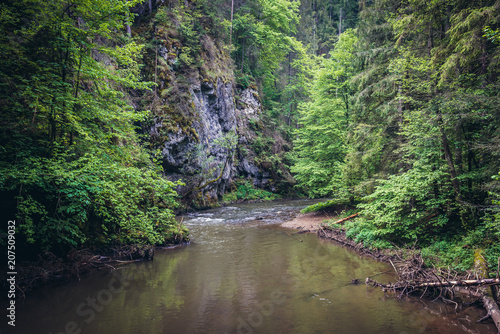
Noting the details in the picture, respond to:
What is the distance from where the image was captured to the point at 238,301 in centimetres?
554

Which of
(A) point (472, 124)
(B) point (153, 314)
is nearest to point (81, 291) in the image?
(B) point (153, 314)

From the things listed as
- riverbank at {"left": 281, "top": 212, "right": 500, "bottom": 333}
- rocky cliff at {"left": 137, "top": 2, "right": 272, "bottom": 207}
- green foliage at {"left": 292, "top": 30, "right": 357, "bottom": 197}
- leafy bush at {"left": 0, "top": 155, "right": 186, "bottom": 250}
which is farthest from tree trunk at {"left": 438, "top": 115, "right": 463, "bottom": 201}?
rocky cliff at {"left": 137, "top": 2, "right": 272, "bottom": 207}

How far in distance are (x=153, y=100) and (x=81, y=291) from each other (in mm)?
12895

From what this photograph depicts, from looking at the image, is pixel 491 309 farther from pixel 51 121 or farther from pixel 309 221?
pixel 51 121

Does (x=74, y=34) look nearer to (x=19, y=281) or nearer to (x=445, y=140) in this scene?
(x=19, y=281)

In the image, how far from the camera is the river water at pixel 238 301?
4.55 metres

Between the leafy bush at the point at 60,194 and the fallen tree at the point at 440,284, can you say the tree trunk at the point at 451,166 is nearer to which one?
the fallen tree at the point at 440,284

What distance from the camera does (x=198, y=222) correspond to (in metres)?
13.9

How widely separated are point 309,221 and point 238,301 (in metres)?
9.02

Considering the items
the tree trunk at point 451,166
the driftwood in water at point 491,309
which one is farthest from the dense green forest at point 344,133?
the driftwood in water at point 491,309

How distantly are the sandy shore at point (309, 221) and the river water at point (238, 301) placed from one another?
12.7ft

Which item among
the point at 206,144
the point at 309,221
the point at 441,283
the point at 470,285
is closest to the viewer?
the point at 470,285

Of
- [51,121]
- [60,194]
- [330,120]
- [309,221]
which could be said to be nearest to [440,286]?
[309,221]

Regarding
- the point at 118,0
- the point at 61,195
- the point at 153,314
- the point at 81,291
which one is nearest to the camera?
the point at 153,314
